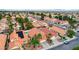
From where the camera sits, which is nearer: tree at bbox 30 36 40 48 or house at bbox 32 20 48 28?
tree at bbox 30 36 40 48

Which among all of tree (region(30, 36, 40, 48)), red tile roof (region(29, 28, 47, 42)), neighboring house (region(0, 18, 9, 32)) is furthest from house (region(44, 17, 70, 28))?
neighboring house (region(0, 18, 9, 32))

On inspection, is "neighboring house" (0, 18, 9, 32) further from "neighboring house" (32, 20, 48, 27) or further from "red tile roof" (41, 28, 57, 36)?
"red tile roof" (41, 28, 57, 36)

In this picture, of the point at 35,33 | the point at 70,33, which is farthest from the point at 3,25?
the point at 70,33

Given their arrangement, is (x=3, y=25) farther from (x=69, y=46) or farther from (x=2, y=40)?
(x=69, y=46)

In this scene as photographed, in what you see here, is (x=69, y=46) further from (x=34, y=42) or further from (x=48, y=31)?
(x=34, y=42)

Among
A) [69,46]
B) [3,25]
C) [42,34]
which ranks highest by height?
[3,25]

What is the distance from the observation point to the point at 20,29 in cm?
245

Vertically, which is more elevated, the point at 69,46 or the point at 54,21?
the point at 54,21

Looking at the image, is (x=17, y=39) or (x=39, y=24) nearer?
(x=17, y=39)

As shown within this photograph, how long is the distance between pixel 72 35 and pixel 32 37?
0.62m
